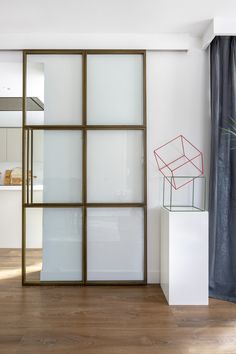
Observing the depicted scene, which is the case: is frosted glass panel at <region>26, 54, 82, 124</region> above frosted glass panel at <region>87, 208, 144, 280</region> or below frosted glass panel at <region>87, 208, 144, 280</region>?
above

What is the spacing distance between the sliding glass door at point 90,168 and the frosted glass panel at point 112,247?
1 centimetres

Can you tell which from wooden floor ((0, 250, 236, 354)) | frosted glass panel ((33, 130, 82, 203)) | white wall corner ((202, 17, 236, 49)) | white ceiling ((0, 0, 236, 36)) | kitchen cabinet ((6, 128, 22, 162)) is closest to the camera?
wooden floor ((0, 250, 236, 354))

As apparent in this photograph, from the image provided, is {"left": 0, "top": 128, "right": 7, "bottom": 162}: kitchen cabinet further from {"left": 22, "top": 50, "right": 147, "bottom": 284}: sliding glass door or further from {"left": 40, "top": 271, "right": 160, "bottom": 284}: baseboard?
{"left": 40, "top": 271, "right": 160, "bottom": 284}: baseboard

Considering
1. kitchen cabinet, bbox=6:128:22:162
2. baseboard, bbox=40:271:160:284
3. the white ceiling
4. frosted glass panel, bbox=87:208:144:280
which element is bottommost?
baseboard, bbox=40:271:160:284

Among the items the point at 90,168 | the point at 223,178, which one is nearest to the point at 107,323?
the point at 90,168

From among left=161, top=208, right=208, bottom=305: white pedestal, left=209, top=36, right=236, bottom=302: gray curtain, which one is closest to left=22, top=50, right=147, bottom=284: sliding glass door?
left=161, top=208, right=208, bottom=305: white pedestal

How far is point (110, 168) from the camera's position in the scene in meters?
3.50

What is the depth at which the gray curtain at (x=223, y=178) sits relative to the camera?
323cm

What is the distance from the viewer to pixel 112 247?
3504mm

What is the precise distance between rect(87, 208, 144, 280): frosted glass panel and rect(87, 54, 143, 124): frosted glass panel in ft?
3.13

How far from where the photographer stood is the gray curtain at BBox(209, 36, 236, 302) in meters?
3.23

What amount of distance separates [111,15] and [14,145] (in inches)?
158

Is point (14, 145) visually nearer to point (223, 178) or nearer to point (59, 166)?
point (59, 166)

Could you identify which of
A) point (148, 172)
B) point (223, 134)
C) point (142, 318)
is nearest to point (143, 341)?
point (142, 318)
